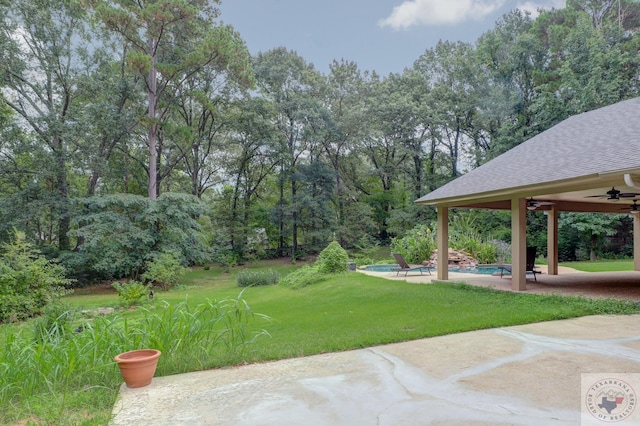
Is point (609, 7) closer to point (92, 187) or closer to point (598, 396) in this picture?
point (598, 396)

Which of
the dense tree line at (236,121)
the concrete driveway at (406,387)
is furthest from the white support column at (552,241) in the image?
the dense tree line at (236,121)

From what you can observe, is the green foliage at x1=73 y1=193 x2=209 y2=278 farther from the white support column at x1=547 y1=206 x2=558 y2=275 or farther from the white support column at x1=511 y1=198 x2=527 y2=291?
the white support column at x1=547 y1=206 x2=558 y2=275

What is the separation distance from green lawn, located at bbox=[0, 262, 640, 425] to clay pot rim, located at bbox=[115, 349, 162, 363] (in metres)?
0.25

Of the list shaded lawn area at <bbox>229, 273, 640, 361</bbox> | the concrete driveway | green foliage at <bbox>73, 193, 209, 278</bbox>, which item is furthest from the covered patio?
green foliage at <bbox>73, 193, 209, 278</bbox>

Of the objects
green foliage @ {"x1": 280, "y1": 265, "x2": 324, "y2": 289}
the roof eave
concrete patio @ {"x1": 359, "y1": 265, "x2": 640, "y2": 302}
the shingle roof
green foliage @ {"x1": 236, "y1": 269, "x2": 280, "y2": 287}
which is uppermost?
the shingle roof

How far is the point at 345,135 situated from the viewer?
24719 mm

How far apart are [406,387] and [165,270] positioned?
13.7m

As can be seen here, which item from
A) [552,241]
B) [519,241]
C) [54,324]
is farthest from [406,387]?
[552,241]

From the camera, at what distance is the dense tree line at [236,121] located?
16.4m

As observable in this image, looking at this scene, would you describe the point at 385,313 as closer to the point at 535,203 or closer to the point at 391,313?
the point at 391,313

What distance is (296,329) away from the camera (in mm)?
5793

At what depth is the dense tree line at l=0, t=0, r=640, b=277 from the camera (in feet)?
53.7

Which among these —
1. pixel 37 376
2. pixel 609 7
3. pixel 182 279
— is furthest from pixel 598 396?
pixel 609 7

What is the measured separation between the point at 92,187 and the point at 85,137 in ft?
9.20
